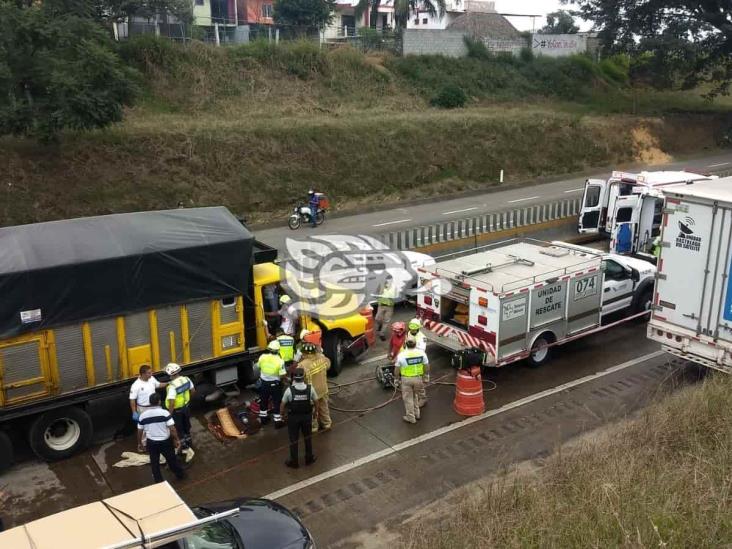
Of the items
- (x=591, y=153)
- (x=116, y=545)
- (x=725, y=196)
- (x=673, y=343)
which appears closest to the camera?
(x=116, y=545)

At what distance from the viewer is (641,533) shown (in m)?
6.16

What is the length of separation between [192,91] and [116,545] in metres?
31.3

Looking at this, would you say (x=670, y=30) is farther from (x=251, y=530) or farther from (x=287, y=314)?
(x=251, y=530)

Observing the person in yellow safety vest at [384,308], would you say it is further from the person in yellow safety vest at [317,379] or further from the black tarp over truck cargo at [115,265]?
A: the person in yellow safety vest at [317,379]

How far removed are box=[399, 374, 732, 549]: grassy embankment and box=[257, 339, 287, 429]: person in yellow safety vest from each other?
3178mm

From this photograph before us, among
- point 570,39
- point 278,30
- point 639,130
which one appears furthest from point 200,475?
point 570,39

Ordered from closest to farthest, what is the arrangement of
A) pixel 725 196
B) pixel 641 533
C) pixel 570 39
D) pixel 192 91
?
pixel 641 533
pixel 725 196
pixel 192 91
pixel 570 39

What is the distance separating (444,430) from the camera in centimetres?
1060

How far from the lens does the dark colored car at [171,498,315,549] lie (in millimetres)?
6051

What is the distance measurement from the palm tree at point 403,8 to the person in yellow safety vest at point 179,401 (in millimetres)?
42349

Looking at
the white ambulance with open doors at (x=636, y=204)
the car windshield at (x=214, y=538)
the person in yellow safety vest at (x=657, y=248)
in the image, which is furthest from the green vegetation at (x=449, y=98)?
the car windshield at (x=214, y=538)

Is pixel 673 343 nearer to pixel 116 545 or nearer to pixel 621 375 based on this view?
A: pixel 621 375

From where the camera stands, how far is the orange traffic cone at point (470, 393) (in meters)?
11.0

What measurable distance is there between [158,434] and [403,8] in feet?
143
